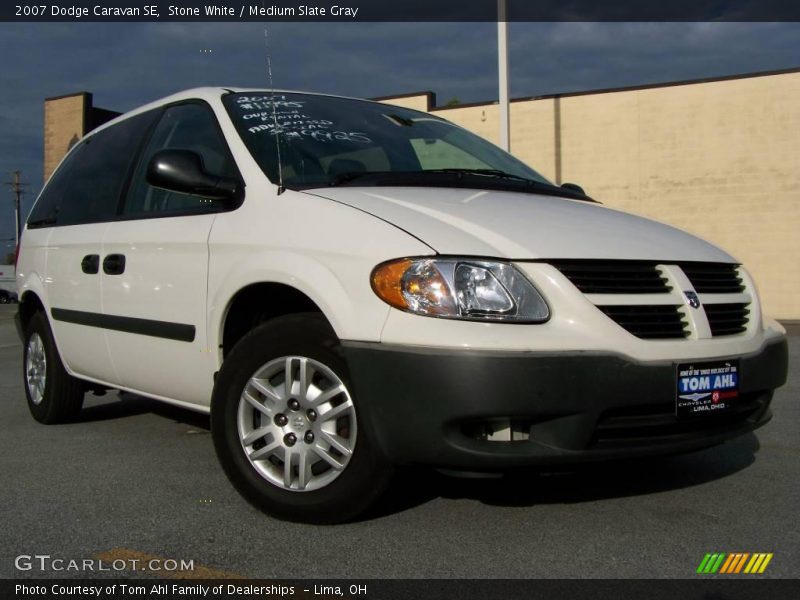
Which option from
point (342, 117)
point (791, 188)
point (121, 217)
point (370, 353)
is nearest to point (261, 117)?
point (342, 117)

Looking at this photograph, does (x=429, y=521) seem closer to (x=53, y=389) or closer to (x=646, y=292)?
(x=646, y=292)

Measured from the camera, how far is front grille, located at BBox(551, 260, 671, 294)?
2.82 meters

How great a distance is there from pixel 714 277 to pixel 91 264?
307cm

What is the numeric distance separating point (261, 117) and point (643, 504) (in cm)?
234

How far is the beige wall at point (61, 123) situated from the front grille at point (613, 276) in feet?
94.6

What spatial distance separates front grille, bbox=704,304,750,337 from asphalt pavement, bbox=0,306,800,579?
71 centimetres

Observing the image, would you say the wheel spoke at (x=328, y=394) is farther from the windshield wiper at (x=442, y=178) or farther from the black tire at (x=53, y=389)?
the black tire at (x=53, y=389)

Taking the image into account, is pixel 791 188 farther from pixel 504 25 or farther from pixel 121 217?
pixel 121 217

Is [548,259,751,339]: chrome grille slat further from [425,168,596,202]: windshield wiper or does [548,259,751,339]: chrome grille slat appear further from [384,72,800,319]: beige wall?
[384,72,800,319]: beige wall

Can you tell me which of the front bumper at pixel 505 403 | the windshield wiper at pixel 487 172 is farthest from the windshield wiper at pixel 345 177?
the front bumper at pixel 505 403

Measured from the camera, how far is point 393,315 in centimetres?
275

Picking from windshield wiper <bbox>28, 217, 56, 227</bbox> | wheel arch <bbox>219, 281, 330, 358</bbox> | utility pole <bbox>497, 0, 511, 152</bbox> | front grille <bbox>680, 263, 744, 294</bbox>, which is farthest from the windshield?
utility pole <bbox>497, 0, 511, 152</bbox>

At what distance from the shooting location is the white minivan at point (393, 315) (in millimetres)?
2703
